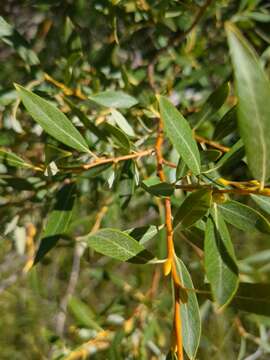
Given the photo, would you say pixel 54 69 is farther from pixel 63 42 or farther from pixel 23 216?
pixel 23 216

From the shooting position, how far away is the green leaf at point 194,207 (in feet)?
1.79

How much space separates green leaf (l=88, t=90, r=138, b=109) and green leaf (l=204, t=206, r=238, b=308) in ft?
1.02

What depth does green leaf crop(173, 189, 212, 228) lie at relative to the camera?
1.79 ft

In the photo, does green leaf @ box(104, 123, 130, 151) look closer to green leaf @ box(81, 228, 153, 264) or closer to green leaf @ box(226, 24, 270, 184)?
green leaf @ box(81, 228, 153, 264)

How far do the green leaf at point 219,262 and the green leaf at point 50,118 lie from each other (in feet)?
0.66

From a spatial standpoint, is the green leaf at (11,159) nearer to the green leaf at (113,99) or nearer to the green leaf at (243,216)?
the green leaf at (113,99)

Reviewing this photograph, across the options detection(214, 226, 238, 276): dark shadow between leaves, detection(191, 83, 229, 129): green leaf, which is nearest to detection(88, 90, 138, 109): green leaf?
detection(191, 83, 229, 129): green leaf

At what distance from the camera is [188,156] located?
0.59 meters

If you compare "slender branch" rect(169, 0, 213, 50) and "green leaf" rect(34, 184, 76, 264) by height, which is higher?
"slender branch" rect(169, 0, 213, 50)

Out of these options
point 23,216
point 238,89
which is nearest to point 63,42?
point 23,216

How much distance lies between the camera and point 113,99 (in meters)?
0.84

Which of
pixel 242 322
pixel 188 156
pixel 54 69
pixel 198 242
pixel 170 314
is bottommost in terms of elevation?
pixel 242 322

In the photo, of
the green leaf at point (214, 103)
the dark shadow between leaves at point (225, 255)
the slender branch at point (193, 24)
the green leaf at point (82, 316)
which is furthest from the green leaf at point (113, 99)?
the green leaf at point (82, 316)

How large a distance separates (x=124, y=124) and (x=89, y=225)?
0.63 meters
